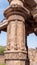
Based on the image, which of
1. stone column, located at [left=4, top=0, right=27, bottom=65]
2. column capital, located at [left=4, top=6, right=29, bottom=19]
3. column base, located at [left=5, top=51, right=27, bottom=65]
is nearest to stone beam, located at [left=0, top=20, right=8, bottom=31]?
stone column, located at [left=4, top=0, right=27, bottom=65]

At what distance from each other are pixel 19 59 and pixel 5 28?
1.37 meters

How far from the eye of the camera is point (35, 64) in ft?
102

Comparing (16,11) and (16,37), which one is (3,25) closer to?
(16,11)

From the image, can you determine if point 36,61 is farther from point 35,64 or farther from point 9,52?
point 9,52

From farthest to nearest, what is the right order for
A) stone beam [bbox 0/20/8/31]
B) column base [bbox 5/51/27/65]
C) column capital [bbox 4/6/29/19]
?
stone beam [bbox 0/20/8/31] < column capital [bbox 4/6/29/19] < column base [bbox 5/51/27/65]

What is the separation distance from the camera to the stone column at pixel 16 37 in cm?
669

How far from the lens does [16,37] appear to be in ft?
Result: 22.5

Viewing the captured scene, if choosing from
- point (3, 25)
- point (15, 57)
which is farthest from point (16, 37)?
point (3, 25)

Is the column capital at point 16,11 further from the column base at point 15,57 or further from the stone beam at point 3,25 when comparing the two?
the column base at point 15,57

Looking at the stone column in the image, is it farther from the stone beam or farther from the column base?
the stone beam

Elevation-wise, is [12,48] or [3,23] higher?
[3,23]

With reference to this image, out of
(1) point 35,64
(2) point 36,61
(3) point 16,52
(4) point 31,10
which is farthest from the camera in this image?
(2) point 36,61

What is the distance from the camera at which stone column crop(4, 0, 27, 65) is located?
6.69 meters

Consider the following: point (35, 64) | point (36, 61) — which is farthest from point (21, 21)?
point (36, 61)
